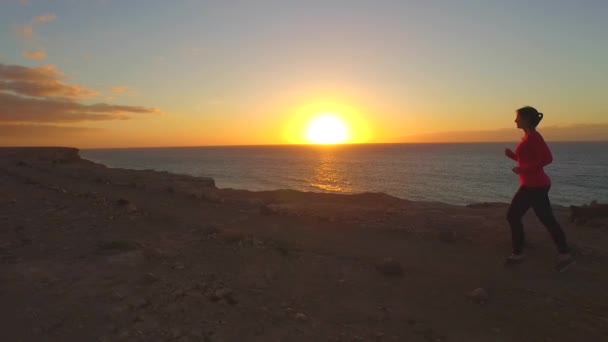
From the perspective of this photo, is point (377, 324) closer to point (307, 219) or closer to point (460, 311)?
point (460, 311)

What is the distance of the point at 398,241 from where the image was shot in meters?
8.30

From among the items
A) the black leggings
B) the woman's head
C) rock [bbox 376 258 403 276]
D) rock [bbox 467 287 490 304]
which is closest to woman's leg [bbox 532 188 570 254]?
the black leggings

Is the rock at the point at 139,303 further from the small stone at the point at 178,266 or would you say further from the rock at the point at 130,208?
the rock at the point at 130,208

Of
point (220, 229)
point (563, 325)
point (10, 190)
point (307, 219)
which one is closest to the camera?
point (563, 325)

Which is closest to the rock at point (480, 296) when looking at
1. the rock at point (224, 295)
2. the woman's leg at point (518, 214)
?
the woman's leg at point (518, 214)

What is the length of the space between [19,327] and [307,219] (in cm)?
694

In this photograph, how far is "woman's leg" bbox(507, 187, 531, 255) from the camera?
21.1 ft

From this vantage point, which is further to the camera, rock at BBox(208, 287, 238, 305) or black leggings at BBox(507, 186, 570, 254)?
black leggings at BBox(507, 186, 570, 254)

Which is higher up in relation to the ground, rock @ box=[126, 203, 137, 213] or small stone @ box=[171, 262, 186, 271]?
rock @ box=[126, 203, 137, 213]

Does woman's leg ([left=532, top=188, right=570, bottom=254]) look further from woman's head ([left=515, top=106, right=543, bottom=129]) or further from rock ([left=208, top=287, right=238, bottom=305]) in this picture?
rock ([left=208, top=287, right=238, bottom=305])

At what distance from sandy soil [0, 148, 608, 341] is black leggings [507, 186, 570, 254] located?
1.44 ft

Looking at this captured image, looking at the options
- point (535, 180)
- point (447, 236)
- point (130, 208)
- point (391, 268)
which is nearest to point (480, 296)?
point (391, 268)

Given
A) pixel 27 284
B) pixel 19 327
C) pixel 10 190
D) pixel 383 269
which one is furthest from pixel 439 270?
pixel 10 190

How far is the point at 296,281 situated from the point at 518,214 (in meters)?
3.79
